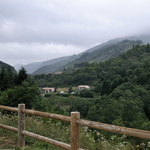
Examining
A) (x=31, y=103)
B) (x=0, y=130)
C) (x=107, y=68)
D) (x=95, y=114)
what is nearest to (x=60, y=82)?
(x=107, y=68)

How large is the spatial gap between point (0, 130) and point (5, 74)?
1784 centimetres

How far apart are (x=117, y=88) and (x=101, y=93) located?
37.3ft

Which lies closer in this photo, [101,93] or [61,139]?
[61,139]

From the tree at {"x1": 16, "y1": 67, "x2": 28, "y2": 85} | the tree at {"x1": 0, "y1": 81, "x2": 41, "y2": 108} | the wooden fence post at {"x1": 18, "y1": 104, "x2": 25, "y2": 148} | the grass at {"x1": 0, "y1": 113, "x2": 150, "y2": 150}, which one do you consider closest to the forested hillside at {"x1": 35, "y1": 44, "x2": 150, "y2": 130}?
the tree at {"x1": 16, "y1": 67, "x2": 28, "y2": 85}

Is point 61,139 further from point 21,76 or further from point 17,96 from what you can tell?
point 21,76

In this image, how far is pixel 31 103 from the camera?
15.6 metres

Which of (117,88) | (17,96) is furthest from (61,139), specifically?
(117,88)

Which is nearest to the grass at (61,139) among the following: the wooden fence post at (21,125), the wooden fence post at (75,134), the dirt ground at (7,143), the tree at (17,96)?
the dirt ground at (7,143)

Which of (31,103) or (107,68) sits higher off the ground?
(107,68)

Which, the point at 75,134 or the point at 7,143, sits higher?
the point at 75,134

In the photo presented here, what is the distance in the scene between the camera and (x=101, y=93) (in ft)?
229

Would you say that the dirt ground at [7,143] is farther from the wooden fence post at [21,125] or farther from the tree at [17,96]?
the tree at [17,96]

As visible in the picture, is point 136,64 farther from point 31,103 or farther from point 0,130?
point 0,130

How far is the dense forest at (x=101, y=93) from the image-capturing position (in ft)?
55.7
